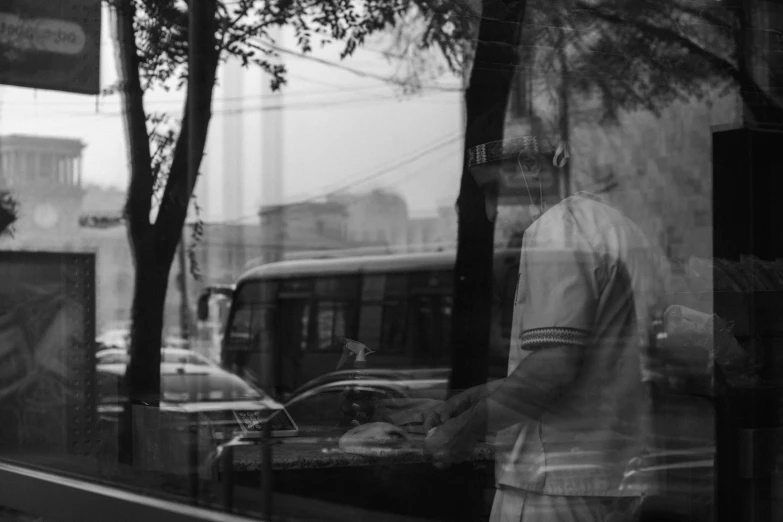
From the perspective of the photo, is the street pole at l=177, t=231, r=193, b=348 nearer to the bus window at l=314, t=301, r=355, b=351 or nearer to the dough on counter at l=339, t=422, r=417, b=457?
the dough on counter at l=339, t=422, r=417, b=457

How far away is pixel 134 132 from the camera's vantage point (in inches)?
98.4

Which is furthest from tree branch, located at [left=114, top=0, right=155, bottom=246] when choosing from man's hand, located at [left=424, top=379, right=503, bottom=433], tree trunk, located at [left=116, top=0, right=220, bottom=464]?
man's hand, located at [left=424, top=379, right=503, bottom=433]

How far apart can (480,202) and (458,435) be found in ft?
7.90

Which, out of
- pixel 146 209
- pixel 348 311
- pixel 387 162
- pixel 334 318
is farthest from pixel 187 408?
pixel 334 318

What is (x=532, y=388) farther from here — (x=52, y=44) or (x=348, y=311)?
(x=348, y=311)

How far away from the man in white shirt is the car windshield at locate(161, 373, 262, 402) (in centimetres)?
99

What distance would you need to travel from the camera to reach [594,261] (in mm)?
1678

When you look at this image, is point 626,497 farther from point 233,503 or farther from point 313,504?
point 233,503

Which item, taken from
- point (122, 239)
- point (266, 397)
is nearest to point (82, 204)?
point (122, 239)

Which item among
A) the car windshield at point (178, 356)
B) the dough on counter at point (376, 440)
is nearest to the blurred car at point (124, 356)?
the car windshield at point (178, 356)

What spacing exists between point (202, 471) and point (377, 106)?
7.26 feet

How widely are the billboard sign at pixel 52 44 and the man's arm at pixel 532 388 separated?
1.51m

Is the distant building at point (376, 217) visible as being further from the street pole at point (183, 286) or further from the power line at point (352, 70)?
the street pole at point (183, 286)

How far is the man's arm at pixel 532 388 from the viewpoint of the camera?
162 centimetres
